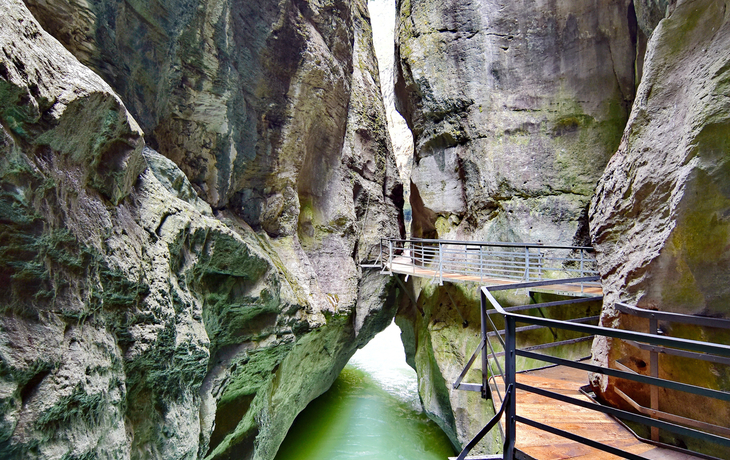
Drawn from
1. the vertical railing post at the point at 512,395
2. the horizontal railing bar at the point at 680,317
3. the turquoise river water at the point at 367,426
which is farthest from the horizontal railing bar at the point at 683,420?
the turquoise river water at the point at 367,426

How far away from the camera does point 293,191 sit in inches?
278

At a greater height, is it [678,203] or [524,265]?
[678,203]

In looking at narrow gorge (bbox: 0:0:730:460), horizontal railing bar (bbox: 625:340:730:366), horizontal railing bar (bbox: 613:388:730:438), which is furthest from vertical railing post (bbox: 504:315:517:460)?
narrow gorge (bbox: 0:0:730:460)

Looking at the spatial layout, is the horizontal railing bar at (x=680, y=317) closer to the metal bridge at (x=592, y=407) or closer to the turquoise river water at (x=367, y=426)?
the metal bridge at (x=592, y=407)

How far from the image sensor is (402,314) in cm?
1129

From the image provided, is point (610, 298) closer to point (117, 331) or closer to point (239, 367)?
Result: point (117, 331)

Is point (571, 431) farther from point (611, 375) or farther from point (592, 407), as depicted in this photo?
point (611, 375)

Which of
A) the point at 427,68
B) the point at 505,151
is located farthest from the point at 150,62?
the point at 505,151

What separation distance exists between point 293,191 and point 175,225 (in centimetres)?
354

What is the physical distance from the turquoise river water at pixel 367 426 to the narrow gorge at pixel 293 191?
985mm

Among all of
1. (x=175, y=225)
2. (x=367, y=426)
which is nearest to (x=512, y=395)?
(x=175, y=225)

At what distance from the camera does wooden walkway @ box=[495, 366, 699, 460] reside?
5.71 ft

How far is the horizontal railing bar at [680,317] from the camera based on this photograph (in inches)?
69.7

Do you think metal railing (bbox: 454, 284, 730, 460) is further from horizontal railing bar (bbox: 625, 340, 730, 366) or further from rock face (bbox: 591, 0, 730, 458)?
rock face (bbox: 591, 0, 730, 458)
